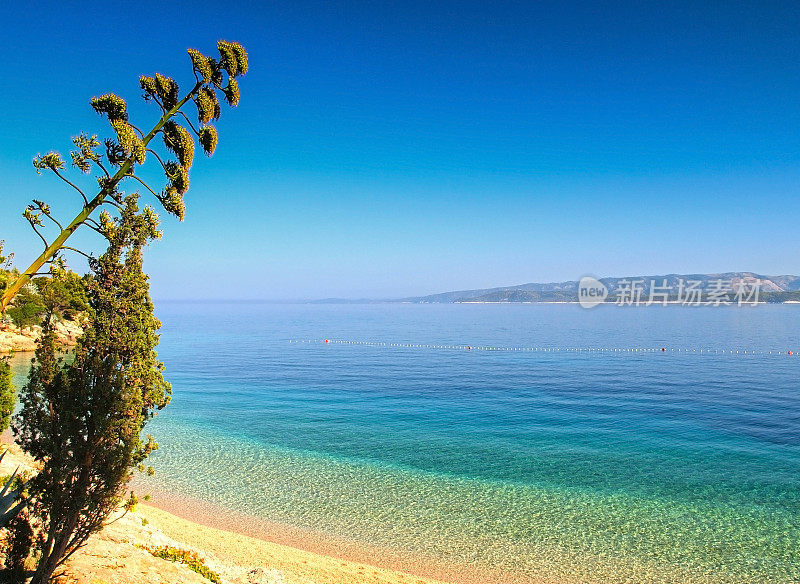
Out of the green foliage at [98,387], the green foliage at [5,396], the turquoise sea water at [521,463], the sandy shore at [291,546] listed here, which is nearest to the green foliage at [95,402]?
the green foliage at [98,387]

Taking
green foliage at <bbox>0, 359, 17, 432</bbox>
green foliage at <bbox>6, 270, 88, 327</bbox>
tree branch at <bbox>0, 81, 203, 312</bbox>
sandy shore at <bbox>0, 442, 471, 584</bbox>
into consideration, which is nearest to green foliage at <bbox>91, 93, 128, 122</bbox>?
tree branch at <bbox>0, 81, 203, 312</bbox>

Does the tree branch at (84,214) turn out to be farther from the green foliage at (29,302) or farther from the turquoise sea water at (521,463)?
the turquoise sea water at (521,463)

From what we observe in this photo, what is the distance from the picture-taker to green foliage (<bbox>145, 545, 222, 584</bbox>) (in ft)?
44.4

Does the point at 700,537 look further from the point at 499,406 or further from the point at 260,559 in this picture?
the point at 499,406

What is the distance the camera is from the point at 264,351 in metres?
88.9

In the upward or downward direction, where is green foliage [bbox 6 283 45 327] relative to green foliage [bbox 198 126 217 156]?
downward

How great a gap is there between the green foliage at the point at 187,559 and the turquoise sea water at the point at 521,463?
6.85 m

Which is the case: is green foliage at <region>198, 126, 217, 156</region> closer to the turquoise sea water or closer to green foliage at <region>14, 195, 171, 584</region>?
green foliage at <region>14, 195, 171, 584</region>

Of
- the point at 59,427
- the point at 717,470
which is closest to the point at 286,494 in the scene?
the point at 59,427

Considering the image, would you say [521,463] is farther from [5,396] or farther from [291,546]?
Answer: [5,396]

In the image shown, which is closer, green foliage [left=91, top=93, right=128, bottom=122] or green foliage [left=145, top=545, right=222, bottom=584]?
green foliage [left=91, top=93, right=128, bottom=122]

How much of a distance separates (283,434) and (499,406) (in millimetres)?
19197

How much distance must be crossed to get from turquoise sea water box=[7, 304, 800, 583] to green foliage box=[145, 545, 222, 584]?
22.5ft

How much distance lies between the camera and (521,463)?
28656mm
